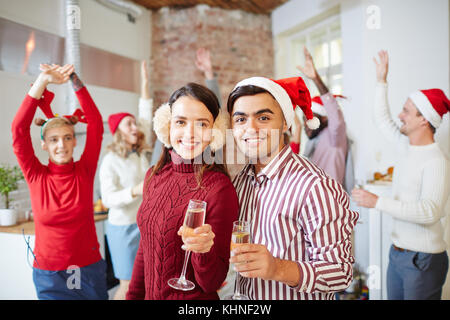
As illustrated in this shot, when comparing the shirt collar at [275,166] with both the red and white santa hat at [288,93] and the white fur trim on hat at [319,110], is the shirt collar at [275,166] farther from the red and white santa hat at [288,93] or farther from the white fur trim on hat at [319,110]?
the white fur trim on hat at [319,110]

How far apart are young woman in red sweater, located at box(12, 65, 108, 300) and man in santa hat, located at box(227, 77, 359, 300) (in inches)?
32.8

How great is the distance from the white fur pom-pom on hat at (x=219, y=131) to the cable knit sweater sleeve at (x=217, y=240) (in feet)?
0.50

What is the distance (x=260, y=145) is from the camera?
1041 millimetres

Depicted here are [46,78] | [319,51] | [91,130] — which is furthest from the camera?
[319,51]

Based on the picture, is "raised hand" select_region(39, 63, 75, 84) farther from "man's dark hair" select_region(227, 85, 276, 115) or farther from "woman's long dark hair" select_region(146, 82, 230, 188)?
"man's dark hair" select_region(227, 85, 276, 115)

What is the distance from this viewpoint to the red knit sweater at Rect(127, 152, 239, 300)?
1011 millimetres

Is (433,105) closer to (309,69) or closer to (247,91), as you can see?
(309,69)

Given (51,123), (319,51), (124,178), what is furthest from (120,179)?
(319,51)

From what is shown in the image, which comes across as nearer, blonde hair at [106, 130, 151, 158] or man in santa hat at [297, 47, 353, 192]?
man in santa hat at [297, 47, 353, 192]

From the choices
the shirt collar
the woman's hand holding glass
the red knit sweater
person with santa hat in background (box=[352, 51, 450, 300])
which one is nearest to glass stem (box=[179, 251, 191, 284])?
the red knit sweater

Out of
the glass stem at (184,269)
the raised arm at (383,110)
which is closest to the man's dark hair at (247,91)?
the glass stem at (184,269)

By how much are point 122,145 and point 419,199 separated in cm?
207

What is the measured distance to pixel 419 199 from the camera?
1.76 m

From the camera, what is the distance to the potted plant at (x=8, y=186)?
1381 mm
